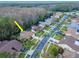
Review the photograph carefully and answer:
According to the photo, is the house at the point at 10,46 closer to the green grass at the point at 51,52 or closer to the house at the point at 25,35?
the house at the point at 25,35

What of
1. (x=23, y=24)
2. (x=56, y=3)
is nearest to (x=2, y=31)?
(x=23, y=24)

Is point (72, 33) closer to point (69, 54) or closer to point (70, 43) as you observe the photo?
point (70, 43)

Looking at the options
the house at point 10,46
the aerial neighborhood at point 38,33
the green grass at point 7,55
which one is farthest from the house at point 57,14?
the green grass at point 7,55

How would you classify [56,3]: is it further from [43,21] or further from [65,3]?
[43,21]

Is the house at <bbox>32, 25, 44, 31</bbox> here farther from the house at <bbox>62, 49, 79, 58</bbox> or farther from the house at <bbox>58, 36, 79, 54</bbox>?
the house at <bbox>62, 49, 79, 58</bbox>

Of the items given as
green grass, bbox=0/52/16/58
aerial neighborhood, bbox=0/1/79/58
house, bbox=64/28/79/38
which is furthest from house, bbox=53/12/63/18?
green grass, bbox=0/52/16/58

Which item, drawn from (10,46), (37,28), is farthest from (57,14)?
(10,46)

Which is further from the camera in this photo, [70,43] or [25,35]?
[25,35]
